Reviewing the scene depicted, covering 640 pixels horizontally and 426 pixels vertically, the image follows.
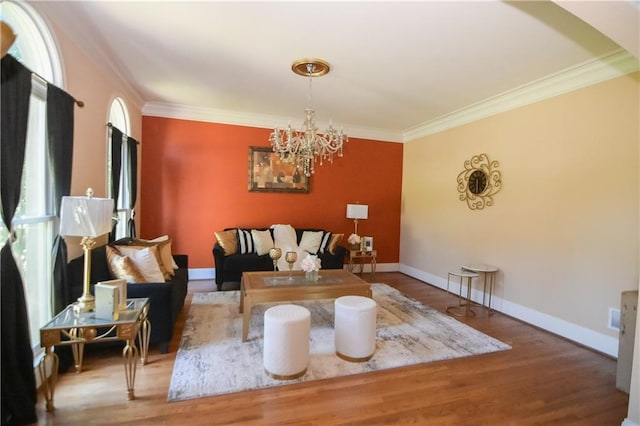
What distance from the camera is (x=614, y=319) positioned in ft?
9.56

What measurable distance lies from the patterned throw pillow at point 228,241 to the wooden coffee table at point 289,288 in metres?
1.19

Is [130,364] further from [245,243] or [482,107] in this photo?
[482,107]

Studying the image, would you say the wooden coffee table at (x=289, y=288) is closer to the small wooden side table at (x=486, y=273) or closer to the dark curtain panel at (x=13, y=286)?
the dark curtain panel at (x=13, y=286)

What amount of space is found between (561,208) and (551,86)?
1376 mm

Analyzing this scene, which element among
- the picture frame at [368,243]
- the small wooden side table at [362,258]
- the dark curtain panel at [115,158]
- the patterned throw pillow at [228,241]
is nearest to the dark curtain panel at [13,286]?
the dark curtain panel at [115,158]

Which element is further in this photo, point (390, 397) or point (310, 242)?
point (310, 242)

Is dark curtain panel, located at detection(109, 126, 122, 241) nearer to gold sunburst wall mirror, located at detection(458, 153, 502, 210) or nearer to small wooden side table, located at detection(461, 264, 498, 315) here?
small wooden side table, located at detection(461, 264, 498, 315)

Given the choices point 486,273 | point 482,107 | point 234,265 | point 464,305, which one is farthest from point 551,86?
point 234,265

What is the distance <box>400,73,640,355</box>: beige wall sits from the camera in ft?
9.55

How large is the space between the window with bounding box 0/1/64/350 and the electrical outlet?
16.0ft

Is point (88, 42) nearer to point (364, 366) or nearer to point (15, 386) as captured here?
point (15, 386)

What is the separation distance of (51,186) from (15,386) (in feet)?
4.52

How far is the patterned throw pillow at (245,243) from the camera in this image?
4875mm

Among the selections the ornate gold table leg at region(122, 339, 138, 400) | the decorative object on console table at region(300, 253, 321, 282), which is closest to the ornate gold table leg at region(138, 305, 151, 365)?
the ornate gold table leg at region(122, 339, 138, 400)
